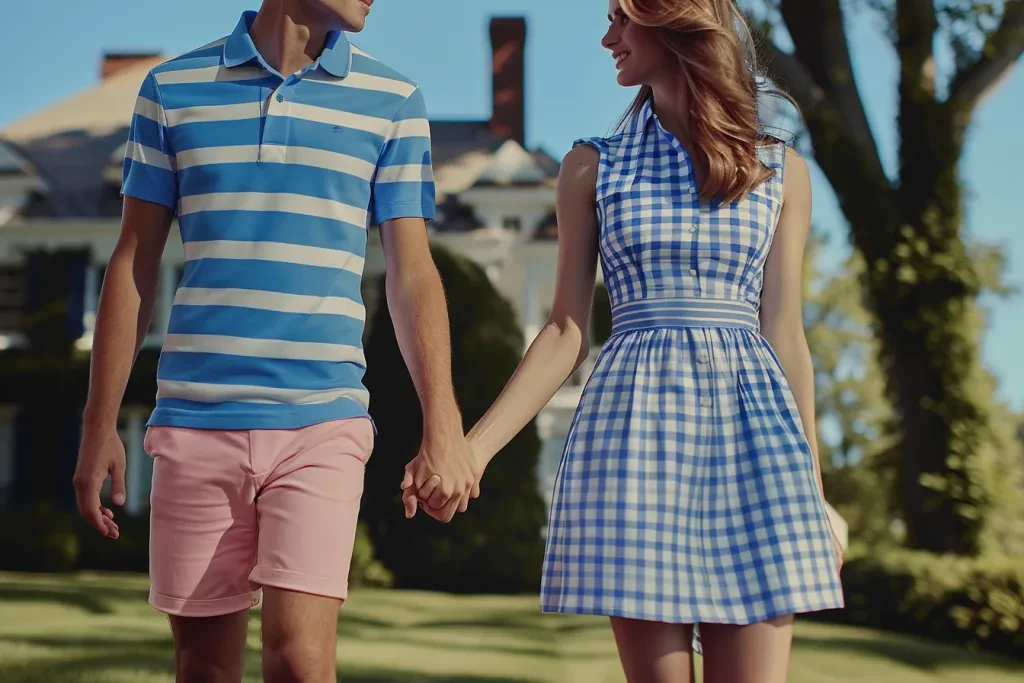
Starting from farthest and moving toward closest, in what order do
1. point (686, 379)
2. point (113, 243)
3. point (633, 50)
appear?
point (113, 243), point (633, 50), point (686, 379)

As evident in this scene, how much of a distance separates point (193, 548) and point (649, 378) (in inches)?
48.7

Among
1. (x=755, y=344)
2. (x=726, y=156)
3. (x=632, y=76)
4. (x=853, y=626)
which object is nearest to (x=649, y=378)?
(x=755, y=344)

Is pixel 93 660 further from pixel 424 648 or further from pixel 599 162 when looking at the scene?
pixel 599 162

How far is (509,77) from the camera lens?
85.4ft

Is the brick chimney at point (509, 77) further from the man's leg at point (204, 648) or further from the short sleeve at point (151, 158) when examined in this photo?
the man's leg at point (204, 648)

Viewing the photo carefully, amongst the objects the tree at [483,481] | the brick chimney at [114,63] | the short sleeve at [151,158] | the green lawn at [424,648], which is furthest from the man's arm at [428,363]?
the brick chimney at [114,63]

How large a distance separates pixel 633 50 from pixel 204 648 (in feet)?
6.47

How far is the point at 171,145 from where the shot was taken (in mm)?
3336

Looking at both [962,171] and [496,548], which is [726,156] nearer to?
[962,171]

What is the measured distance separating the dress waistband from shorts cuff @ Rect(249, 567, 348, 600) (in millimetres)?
1001

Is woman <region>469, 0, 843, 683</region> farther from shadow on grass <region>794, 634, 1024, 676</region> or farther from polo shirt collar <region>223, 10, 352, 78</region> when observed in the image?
shadow on grass <region>794, 634, 1024, 676</region>

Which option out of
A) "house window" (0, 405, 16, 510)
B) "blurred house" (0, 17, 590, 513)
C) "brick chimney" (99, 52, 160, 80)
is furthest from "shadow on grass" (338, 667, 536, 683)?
"brick chimney" (99, 52, 160, 80)

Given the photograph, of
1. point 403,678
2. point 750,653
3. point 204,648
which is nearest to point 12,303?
point 403,678

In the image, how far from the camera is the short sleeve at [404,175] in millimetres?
3318
